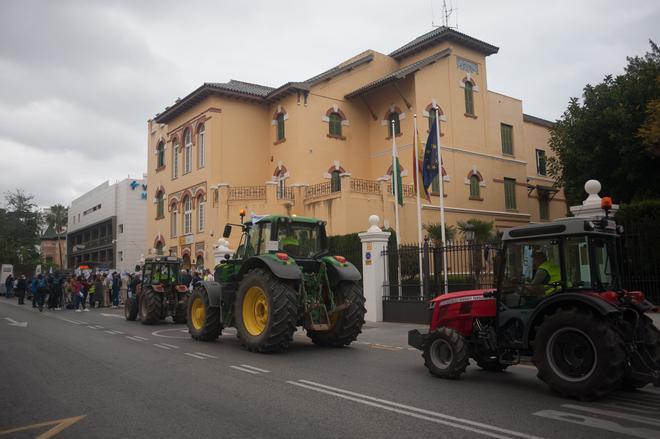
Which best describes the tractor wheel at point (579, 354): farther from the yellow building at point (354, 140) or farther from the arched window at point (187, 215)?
the arched window at point (187, 215)

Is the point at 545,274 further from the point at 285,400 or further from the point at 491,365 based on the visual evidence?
the point at 285,400

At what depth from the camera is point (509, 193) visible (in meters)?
31.4

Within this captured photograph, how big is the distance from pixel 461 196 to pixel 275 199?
31.9ft

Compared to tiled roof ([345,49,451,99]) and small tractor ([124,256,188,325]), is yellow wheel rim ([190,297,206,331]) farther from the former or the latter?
tiled roof ([345,49,451,99])

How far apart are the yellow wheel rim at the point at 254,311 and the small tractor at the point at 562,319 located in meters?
3.84

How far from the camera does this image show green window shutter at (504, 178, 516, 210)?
31.2 m

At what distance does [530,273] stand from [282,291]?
4.42m

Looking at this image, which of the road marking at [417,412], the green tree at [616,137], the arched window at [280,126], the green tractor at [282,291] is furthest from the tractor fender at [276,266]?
the arched window at [280,126]

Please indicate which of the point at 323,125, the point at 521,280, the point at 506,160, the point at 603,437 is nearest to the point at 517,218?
the point at 506,160

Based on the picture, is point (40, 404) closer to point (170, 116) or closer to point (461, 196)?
point (461, 196)

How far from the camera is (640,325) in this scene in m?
6.32

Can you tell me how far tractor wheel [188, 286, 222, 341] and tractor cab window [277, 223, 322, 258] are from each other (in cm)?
224

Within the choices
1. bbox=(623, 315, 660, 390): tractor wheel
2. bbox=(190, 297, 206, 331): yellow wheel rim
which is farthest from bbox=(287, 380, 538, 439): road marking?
bbox=(190, 297, 206, 331): yellow wheel rim

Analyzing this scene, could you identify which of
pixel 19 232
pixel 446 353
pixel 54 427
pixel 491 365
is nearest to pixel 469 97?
pixel 491 365
